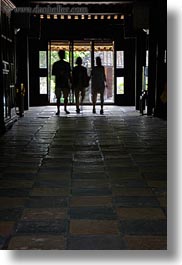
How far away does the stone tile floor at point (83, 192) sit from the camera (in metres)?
3.21

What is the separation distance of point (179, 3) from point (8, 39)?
345 inches

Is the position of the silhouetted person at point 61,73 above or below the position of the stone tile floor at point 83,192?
above

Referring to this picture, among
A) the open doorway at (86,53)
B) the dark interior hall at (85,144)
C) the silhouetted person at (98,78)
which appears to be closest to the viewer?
the dark interior hall at (85,144)

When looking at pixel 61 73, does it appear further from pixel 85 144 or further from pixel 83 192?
pixel 83 192

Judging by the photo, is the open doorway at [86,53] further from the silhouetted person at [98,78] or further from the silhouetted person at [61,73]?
the silhouetted person at [61,73]

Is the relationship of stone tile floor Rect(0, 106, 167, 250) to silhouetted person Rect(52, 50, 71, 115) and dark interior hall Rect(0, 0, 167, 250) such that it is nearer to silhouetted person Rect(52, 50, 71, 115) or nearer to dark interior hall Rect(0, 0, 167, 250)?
Answer: dark interior hall Rect(0, 0, 167, 250)

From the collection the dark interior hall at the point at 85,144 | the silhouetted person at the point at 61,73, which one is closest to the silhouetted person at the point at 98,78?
the silhouetted person at the point at 61,73

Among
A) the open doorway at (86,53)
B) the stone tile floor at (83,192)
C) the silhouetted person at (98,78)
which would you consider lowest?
the stone tile floor at (83,192)

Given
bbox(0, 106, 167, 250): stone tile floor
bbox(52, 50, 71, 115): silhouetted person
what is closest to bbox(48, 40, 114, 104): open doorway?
bbox(52, 50, 71, 115): silhouetted person

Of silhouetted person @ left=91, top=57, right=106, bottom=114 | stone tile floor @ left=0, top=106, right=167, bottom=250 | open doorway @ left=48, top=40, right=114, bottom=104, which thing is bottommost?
stone tile floor @ left=0, top=106, right=167, bottom=250

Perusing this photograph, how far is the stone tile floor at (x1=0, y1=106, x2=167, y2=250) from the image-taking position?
3.21 m

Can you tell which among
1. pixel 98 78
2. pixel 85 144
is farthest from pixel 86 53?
pixel 85 144

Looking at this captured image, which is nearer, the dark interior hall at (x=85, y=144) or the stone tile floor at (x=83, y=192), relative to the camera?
the stone tile floor at (x=83, y=192)

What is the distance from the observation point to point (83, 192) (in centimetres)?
444
